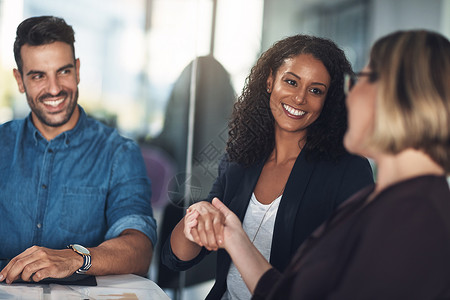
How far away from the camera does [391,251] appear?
859 mm

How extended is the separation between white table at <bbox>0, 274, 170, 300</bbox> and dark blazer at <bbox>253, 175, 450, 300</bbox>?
62 cm

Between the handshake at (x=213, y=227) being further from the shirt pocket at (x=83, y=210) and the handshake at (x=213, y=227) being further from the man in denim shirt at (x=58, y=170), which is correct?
the shirt pocket at (x=83, y=210)

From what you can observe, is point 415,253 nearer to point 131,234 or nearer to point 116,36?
point 131,234

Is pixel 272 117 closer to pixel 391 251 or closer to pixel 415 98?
pixel 415 98

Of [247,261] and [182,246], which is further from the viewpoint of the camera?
[182,246]

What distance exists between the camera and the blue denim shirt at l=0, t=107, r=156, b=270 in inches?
80.3

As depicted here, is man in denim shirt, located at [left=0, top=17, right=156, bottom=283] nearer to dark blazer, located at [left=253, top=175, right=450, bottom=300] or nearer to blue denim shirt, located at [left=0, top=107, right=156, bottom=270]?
blue denim shirt, located at [left=0, top=107, right=156, bottom=270]

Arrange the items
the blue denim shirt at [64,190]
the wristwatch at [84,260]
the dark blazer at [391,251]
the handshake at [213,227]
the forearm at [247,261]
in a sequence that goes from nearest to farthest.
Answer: the dark blazer at [391,251] → the forearm at [247,261] → the handshake at [213,227] → the wristwatch at [84,260] → the blue denim shirt at [64,190]

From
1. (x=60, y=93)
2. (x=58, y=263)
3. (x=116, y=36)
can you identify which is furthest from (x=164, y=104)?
(x=58, y=263)

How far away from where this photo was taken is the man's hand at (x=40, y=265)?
4.86 ft

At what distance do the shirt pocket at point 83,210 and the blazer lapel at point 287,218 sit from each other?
0.82m

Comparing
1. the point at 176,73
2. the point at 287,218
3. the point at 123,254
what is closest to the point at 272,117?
the point at 287,218

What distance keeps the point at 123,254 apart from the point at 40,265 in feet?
1.11

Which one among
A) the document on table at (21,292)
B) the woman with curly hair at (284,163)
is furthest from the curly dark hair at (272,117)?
the document on table at (21,292)
